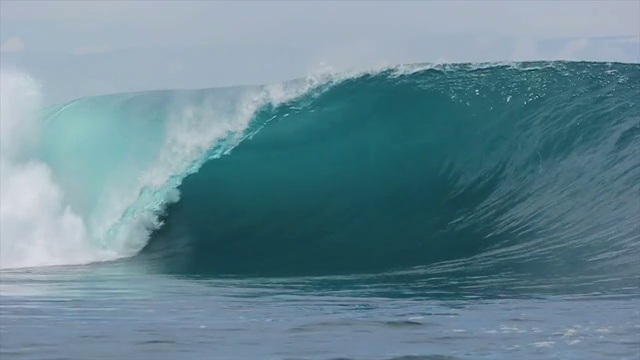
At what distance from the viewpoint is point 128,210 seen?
17578 mm

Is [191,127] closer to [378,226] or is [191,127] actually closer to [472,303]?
[378,226]

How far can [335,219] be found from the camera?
16656 mm

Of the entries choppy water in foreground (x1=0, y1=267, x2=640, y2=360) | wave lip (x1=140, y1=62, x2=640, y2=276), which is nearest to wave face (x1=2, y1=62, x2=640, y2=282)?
wave lip (x1=140, y1=62, x2=640, y2=276)

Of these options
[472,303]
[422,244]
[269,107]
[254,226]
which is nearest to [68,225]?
[254,226]

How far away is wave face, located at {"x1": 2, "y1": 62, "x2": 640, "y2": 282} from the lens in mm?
14773

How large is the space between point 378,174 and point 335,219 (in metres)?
1.50

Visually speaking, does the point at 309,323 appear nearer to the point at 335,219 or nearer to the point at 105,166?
the point at 335,219

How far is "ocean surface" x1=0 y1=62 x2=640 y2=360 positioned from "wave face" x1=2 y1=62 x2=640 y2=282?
0.13ft

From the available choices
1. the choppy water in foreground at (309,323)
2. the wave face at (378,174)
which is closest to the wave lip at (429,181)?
the wave face at (378,174)

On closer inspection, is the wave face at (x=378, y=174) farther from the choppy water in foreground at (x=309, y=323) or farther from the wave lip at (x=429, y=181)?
the choppy water in foreground at (x=309, y=323)

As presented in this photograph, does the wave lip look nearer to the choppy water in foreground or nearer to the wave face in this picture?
the wave face

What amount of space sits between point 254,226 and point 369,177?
2126mm

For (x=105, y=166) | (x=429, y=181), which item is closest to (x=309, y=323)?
(x=429, y=181)

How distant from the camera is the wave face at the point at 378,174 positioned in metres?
14.8
